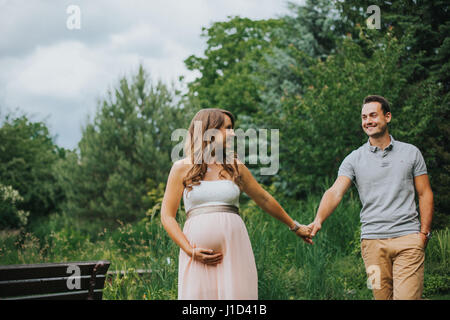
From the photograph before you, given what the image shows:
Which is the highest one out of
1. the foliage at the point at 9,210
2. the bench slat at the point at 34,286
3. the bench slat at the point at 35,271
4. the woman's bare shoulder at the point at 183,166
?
the foliage at the point at 9,210

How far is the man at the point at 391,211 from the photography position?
10.8 feet

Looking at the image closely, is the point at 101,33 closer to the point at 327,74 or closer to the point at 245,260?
the point at 245,260

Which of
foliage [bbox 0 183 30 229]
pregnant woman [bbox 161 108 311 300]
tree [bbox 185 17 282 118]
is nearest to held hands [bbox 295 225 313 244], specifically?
pregnant woman [bbox 161 108 311 300]

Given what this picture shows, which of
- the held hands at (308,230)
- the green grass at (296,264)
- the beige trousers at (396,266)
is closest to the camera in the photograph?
the beige trousers at (396,266)

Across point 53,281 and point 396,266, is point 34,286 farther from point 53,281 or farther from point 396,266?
point 396,266

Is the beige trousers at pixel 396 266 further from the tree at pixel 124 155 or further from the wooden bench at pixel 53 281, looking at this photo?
the tree at pixel 124 155

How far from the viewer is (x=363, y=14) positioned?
1303 centimetres

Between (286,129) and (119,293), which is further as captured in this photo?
(286,129)

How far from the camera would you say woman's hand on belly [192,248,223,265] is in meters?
2.81

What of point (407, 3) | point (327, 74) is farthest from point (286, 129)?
point (407, 3)

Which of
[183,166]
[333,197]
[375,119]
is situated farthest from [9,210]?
[375,119]

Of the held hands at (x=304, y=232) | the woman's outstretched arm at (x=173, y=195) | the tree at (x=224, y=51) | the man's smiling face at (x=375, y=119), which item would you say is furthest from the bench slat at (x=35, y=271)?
the tree at (x=224, y=51)

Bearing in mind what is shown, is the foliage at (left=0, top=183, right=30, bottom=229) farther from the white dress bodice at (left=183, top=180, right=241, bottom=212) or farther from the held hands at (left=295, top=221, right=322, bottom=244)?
the white dress bodice at (left=183, top=180, right=241, bottom=212)
